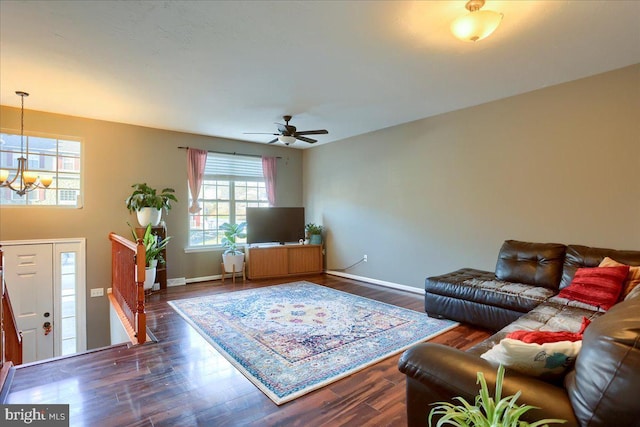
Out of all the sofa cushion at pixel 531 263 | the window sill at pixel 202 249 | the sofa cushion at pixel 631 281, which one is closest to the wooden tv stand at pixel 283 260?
the window sill at pixel 202 249

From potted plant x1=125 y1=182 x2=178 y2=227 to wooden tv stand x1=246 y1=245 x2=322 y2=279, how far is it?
1.72 metres

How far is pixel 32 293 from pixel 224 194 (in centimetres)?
323

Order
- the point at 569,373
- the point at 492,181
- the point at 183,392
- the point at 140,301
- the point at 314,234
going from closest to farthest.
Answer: the point at 569,373 → the point at 183,392 → the point at 140,301 → the point at 492,181 → the point at 314,234

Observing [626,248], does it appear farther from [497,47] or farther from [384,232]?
A: [384,232]

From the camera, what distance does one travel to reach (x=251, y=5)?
2230 millimetres

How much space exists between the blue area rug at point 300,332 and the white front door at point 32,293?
6.16 ft

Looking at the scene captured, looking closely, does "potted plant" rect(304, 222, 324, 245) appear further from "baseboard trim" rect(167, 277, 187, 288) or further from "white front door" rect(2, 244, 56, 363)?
"white front door" rect(2, 244, 56, 363)

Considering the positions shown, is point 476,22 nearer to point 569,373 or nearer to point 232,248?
point 569,373

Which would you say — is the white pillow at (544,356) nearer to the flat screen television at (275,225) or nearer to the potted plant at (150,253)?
the potted plant at (150,253)

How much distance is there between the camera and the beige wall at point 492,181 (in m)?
3.32

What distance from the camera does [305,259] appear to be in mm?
6500

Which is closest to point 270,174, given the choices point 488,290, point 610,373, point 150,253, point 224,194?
point 224,194

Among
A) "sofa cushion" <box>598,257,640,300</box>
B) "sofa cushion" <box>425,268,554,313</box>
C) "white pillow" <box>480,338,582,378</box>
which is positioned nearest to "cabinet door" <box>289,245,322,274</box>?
"sofa cushion" <box>425,268,554,313</box>

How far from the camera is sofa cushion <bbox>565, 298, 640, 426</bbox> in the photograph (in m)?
0.96
